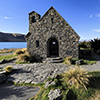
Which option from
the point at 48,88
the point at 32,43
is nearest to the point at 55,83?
the point at 48,88

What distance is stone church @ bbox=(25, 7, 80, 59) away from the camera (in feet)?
33.6

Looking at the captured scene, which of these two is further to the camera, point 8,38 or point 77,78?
point 8,38

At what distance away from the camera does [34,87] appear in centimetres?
500

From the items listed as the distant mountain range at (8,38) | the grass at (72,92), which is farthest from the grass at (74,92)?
the distant mountain range at (8,38)

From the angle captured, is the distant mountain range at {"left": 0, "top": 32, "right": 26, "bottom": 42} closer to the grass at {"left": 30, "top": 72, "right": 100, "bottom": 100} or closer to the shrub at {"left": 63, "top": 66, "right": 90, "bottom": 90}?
the grass at {"left": 30, "top": 72, "right": 100, "bottom": 100}

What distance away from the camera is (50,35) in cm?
1083

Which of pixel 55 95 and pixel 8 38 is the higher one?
pixel 8 38

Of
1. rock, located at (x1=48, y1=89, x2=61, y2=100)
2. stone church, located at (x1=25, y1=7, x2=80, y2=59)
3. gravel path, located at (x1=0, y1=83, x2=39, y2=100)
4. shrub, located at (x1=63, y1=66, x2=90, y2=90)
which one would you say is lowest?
gravel path, located at (x1=0, y1=83, x2=39, y2=100)

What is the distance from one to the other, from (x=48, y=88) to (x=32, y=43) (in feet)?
27.2

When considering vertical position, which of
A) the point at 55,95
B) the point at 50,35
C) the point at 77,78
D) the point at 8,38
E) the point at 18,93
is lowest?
the point at 18,93


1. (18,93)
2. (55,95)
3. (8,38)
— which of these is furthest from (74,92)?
(8,38)

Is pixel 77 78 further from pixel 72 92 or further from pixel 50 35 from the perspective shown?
pixel 50 35

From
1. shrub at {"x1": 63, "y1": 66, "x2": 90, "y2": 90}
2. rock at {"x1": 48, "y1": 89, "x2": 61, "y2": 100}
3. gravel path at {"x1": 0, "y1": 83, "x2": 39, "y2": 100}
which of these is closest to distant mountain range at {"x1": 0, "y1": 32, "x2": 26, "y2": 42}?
gravel path at {"x1": 0, "y1": 83, "x2": 39, "y2": 100}

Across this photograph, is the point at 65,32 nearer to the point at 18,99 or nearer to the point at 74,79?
the point at 74,79
